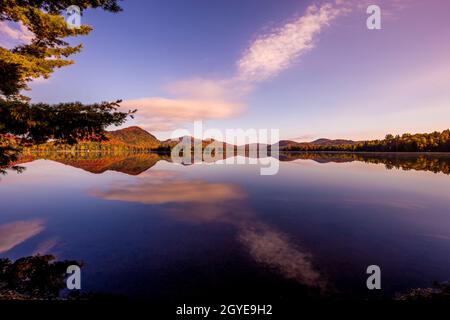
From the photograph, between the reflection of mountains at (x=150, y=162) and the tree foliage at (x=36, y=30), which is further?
the reflection of mountains at (x=150, y=162)

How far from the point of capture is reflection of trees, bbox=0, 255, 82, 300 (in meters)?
7.36

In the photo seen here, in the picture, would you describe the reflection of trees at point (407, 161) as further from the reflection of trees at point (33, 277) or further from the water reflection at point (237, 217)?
the reflection of trees at point (33, 277)

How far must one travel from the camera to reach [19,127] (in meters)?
8.76

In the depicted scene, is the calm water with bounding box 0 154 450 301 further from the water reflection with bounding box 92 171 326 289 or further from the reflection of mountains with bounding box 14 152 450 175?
the reflection of mountains with bounding box 14 152 450 175

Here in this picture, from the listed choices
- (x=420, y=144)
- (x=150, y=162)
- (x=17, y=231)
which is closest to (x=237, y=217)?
(x=17, y=231)

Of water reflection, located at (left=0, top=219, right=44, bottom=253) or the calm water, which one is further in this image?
water reflection, located at (left=0, top=219, right=44, bottom=253)

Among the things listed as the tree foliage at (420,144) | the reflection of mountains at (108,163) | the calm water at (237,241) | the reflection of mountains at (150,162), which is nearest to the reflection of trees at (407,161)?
the reflection of mountains at (150,162)

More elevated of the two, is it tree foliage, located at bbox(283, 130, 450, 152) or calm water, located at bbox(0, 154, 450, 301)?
tree foliage, located at bbox(283, 130, 450, 152)

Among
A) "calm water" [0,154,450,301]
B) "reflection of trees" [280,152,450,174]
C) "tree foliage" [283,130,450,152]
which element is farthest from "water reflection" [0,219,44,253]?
"tree foliage" [283,130,450,152]

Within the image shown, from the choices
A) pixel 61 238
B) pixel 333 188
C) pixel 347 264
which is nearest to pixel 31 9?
pixel 61 238

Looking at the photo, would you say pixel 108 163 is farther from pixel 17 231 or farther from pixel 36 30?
pixel 36 30

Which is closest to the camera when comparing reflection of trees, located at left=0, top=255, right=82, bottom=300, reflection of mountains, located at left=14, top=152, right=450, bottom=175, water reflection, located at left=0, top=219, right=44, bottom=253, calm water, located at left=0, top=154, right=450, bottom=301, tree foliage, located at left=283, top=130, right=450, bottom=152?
reflection of trees, located at left=0, top=255, right=82, bottom=300

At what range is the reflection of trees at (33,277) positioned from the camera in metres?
7.36

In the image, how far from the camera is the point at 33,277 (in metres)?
8.55
